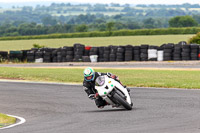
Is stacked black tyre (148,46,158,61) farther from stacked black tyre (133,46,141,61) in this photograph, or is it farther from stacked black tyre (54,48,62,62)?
stacked black tyre (54,48,62,62)

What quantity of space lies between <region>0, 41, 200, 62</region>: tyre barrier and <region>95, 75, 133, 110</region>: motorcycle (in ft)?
73.3

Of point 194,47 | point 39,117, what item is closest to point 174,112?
point 39,117

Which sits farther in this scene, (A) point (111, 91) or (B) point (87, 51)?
(B) point (87, 51)

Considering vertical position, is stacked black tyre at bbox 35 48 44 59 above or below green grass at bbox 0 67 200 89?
above

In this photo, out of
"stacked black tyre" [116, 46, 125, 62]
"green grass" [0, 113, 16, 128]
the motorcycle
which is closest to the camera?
"green grass" [0, 113, 16, 128]

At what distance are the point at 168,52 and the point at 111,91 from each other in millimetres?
23121

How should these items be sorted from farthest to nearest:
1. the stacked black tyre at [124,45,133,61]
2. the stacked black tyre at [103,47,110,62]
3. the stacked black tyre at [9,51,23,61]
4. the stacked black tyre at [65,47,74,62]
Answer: the stacked black tyre at [9,51,23,61]
the stacked black tyre at [65,47,74,62]
the stacked black tyre at [103,47,110,62]
the stacked black tyre at [124,45,133,61]

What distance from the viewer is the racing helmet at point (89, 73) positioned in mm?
12531

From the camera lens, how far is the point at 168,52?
35.2 m

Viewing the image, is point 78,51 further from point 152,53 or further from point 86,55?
point 152,53

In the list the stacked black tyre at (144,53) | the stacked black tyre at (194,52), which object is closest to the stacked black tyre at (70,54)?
the stacked black tyre at (144,53)

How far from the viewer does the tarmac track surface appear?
10258 millimetres

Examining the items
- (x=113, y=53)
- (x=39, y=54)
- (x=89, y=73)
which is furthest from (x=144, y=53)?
(x=89, y=73)

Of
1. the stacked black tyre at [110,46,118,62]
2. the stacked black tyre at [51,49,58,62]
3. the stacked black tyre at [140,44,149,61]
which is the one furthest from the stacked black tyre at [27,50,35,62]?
the stacked black tyre at [140,44,149,61]
